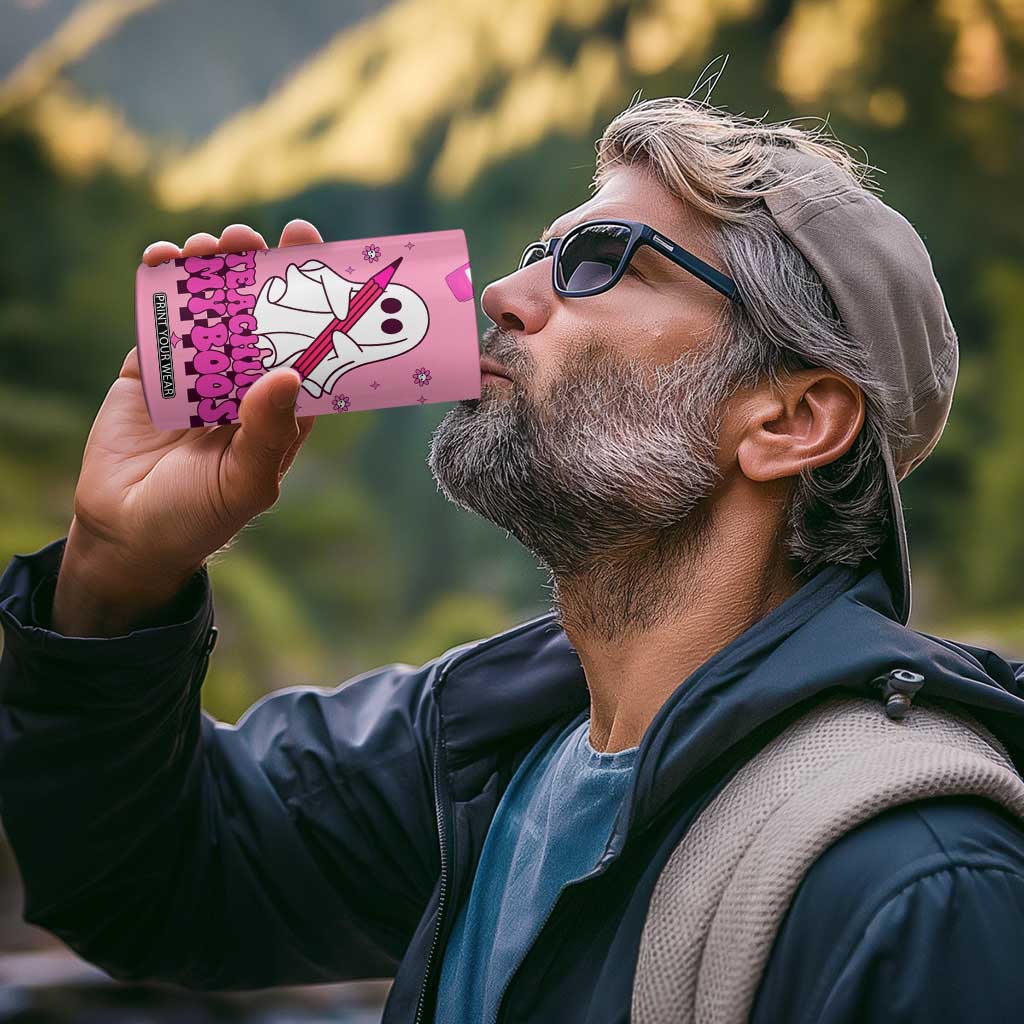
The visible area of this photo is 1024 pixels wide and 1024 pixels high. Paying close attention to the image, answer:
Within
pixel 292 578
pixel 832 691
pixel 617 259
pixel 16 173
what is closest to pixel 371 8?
pixel 16 173

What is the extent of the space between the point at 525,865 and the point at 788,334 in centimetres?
66

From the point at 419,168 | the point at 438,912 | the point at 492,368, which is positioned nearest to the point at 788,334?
the point at 492,368

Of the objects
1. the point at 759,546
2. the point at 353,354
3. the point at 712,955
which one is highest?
the point at 353,354

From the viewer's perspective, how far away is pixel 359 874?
5.15 ft

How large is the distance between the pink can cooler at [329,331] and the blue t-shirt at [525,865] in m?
0.45

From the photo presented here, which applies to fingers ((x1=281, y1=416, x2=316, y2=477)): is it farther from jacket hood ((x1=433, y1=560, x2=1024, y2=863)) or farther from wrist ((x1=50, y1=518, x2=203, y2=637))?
jacket hood ((x1=433, y1=560, x2=1024, y2=863))

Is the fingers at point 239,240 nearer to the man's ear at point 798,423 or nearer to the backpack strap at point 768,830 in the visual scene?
the man's ear at point 798,423

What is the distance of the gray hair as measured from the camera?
1.31 m

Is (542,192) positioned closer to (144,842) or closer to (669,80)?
(669,80)

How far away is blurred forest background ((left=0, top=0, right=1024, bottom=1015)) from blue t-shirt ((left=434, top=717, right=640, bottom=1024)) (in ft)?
9.86

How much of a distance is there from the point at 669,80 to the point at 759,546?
3552 mm

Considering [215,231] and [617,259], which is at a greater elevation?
[215,231]

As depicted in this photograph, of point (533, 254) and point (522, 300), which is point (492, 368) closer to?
point (522, 300)

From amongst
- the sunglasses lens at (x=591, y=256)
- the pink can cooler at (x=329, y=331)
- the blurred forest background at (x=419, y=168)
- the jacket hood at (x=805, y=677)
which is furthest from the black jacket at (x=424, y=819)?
the blurred forest background at (x=419, y=168)
